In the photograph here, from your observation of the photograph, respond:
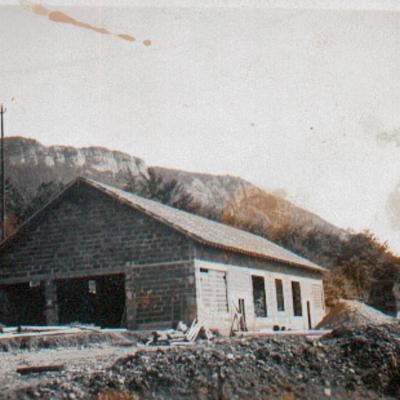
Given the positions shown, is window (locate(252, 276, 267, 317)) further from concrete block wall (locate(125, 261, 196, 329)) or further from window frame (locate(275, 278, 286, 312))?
concrete block wall (locate(125, 261, 196, 329))

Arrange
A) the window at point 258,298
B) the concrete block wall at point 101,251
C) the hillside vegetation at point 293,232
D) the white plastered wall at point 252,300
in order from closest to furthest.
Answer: the concrete block wall at point 101,251 → the white plastered wall at point 252,300 → the window at point 258,298 → the hillside vegetation at point 293,232

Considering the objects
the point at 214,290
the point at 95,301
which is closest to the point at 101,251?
the point at 95,301

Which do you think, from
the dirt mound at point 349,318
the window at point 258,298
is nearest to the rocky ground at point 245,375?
the window at point 258,298

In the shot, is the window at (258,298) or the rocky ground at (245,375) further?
the window at (258,298)

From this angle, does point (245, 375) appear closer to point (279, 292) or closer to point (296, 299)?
point (279, 292)

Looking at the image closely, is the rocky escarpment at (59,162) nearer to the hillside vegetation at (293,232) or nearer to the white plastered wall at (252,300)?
the hillside vegetation at (293,232)

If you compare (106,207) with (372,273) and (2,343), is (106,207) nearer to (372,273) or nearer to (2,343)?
(2,343)

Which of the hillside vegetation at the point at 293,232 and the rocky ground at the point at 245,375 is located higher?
the hillside vegetation at the point at 293,232
